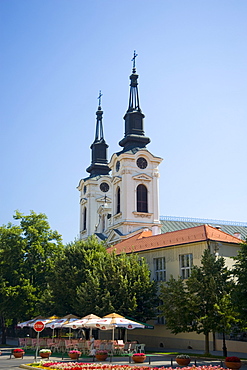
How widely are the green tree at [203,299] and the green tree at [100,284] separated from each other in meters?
5.67

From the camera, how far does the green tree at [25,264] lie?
46875mm

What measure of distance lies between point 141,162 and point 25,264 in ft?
93.1

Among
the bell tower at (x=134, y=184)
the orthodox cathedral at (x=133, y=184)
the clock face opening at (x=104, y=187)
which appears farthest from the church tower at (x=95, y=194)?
the bell tower at (x=134, y=184)

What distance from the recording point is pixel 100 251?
44.8 meters

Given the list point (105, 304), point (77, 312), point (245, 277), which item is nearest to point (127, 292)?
point (105, 304)

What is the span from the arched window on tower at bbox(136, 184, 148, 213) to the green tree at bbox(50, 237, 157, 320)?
27.7m

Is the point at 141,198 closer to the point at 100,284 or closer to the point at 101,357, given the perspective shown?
the point at 100,284

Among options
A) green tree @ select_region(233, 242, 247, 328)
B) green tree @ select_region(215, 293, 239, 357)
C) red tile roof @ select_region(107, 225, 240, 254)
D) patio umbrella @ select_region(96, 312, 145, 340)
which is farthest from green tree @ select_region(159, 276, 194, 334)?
red tile roof @ select_region(107, 225, 240, 254)

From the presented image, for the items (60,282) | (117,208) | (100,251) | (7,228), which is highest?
(117,208)

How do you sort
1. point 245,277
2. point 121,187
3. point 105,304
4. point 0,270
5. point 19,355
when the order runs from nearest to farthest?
point 245,277, point 19,355, point 105,304, point 0,270, point 121,187

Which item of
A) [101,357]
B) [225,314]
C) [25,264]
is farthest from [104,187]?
[101,357]

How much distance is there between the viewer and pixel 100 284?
125 ft

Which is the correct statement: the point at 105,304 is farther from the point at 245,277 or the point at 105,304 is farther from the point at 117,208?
the point at 117,208

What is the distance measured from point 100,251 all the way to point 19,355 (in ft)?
49.7
